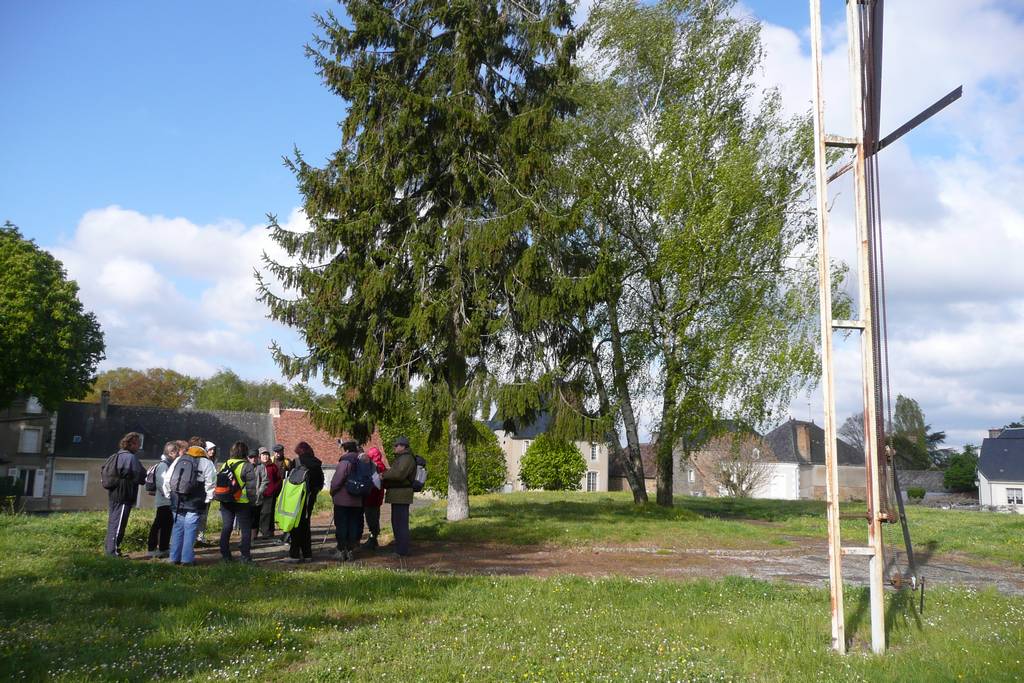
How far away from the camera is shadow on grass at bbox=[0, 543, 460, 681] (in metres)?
6.29

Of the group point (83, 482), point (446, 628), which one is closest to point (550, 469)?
point (83, 482)

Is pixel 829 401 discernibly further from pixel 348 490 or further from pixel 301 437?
pixel 301 437

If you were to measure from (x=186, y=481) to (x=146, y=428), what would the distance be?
50.9 m

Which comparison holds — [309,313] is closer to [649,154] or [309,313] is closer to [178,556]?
[178,556]

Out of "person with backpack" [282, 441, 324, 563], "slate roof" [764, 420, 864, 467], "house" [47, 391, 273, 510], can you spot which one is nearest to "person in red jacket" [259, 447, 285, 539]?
"person with backpack" [282, 441, 324, 563]

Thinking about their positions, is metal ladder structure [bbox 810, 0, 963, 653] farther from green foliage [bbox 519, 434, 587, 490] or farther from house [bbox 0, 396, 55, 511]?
house [bbox 0, 396, 55, 511]

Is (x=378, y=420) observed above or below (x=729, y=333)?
below

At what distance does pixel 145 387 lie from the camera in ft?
260

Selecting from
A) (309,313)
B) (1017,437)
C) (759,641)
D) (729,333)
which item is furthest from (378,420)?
(1017,437)

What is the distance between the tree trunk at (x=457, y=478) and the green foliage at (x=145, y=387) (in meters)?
64.4

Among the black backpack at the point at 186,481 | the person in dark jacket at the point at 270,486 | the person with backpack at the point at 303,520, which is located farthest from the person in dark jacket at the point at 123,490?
the person with backpack at the point at 303,520

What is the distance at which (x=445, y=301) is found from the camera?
1748 centimetres

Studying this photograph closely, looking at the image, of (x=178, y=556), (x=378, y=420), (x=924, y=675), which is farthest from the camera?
(x=378, y=420)

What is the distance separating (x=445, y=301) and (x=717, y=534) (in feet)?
24.8
